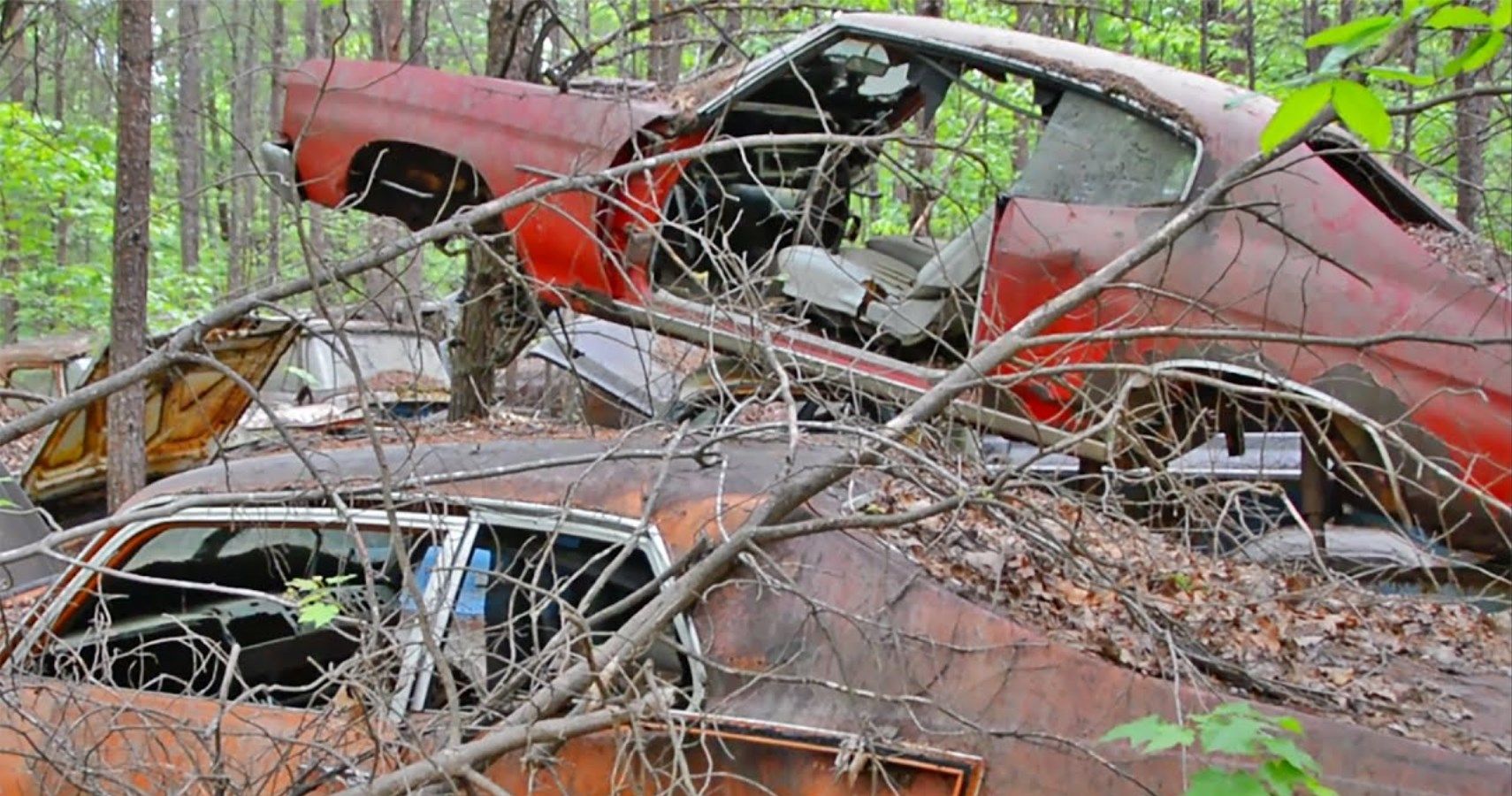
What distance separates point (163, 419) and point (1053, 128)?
5.06 m

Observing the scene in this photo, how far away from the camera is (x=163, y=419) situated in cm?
743

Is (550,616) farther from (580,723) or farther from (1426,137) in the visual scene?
(1426,137)

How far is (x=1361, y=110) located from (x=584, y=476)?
1.77 metres

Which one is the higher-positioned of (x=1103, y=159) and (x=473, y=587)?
(x=1103, y=159)

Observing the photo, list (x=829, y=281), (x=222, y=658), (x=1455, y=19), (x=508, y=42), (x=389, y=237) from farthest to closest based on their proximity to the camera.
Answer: (x=508, y=42) → (x=389, y=237) → (x=829, y=281) → (x=222, y=658) → (x=1455, y=19)

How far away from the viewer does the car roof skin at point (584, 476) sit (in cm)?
294

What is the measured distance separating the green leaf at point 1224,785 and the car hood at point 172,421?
5.76m

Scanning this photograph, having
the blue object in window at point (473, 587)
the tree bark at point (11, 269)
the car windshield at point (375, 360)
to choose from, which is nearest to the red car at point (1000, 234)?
the blue object in window at point (473, 587)

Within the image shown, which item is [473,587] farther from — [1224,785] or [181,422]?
[181,422]

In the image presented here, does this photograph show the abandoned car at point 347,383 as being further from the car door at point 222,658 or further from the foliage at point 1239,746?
the foliage at point 1239,746

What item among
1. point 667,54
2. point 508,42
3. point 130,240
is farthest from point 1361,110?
point 667,54

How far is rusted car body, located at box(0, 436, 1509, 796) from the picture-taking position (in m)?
2.50

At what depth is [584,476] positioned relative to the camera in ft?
9.94

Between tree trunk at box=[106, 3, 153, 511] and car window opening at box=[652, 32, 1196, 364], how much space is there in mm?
2481
